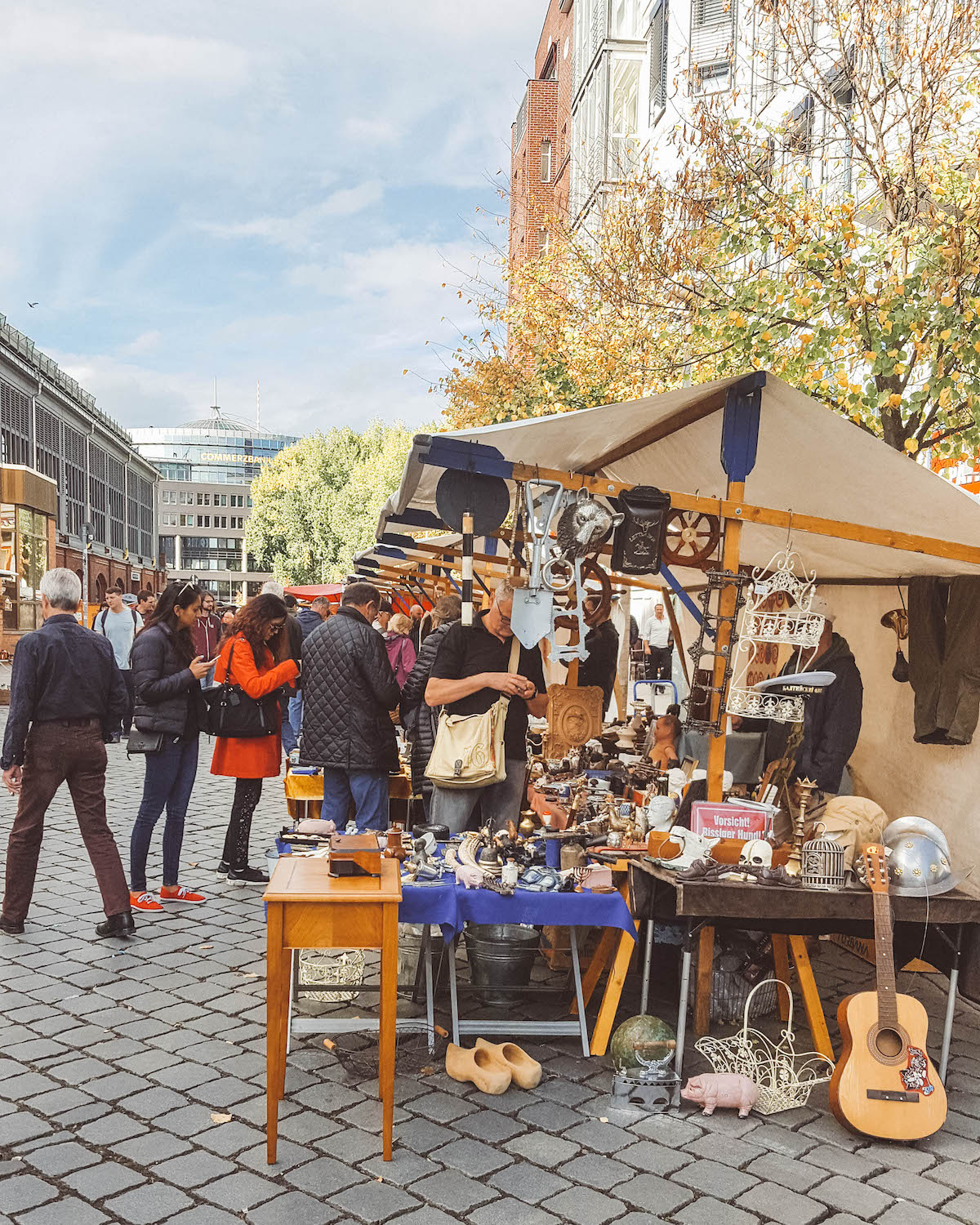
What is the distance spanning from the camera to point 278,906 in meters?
3.59

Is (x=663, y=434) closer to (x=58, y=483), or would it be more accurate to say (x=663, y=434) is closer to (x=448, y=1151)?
(x=448, y=1151)

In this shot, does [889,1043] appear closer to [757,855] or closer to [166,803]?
[757,855]

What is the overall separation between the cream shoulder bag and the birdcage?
161cm

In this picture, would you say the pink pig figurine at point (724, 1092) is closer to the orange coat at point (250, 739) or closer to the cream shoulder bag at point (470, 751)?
the cream shoulder bag at point (470, 751)

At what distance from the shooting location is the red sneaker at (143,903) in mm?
6516

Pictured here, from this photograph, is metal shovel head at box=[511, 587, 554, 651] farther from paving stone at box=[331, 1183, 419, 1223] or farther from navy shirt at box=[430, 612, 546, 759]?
paving stone at box=[331, 1183, 419, 1223]

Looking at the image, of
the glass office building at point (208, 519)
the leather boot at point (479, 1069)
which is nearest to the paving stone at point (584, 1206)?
the leather boot at point (479, 1069)

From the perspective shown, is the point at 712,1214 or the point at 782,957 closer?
the point at 712,1214

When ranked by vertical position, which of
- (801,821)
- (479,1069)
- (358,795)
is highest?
(801,821)

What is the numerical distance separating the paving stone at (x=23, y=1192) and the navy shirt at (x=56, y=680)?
2.62 m

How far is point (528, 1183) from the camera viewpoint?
353 centimetres

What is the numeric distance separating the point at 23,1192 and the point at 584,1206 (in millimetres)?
1745

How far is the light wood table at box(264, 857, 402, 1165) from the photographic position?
358cm

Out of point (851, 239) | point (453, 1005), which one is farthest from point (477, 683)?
point (851, 239)
